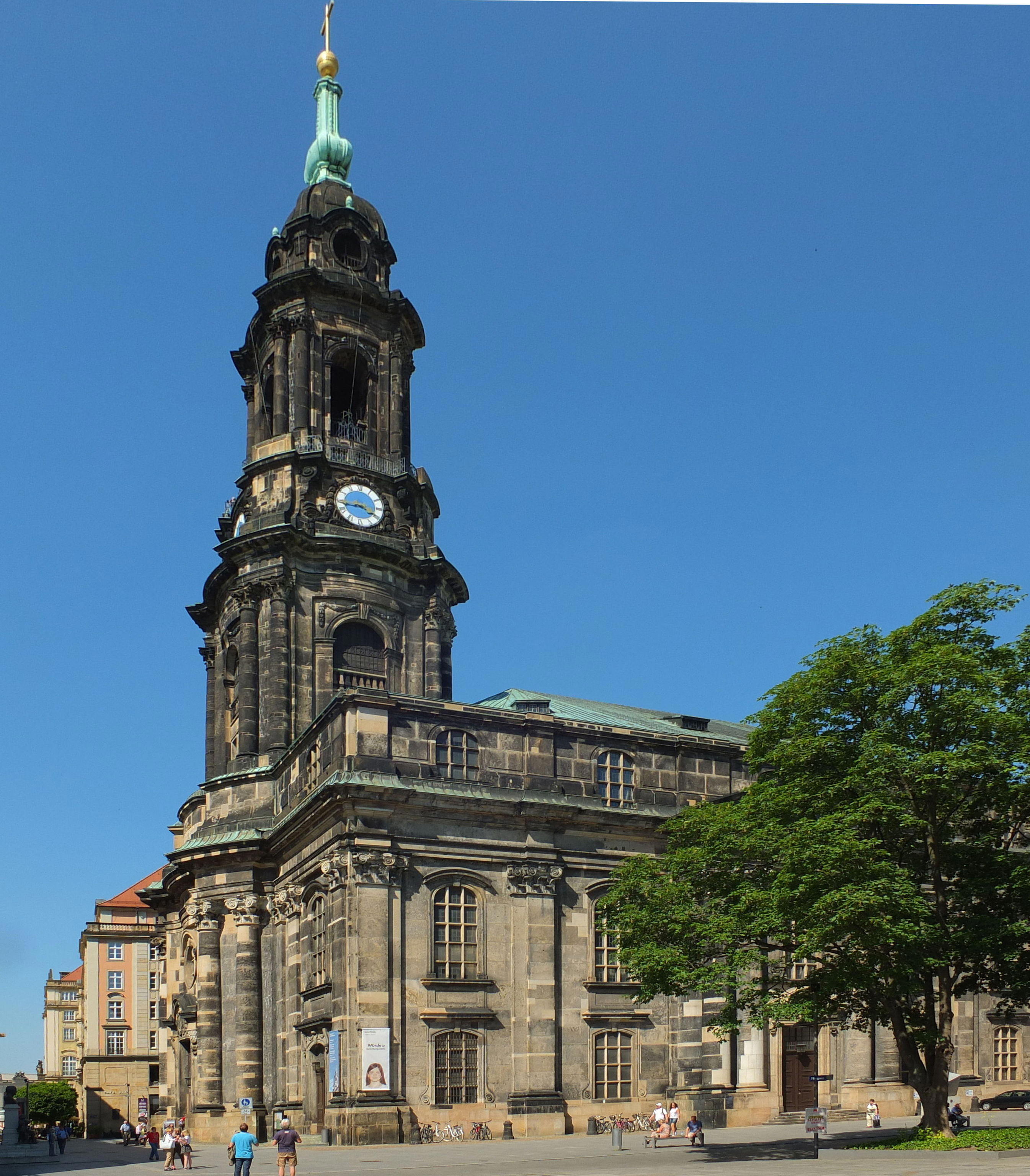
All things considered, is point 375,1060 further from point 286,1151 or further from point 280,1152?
point 286,1151

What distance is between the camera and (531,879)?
140 ft

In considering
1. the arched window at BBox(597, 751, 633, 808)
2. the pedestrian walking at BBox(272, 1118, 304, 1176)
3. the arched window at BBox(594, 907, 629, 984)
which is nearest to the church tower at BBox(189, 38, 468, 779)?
the arched window at BBox(597, 751, 633, 808)

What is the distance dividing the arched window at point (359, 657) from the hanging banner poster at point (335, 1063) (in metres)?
15.6

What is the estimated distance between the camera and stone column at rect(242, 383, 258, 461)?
5806 centimetres

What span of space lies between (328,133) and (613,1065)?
145ft

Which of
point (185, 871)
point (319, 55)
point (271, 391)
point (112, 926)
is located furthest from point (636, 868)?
point (112, 926)

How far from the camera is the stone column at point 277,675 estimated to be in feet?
166

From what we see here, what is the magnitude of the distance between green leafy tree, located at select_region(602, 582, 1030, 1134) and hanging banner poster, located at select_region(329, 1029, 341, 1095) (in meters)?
9.87

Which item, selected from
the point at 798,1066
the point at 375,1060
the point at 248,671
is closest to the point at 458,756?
the point at 375,1060

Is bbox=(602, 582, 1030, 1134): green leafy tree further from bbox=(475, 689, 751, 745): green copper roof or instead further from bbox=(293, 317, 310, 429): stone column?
bbox=(293, 317, 310, 429): stone column

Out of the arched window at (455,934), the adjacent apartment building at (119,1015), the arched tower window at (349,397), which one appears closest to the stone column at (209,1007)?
the arched window at (455,934)

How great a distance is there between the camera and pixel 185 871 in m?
52.7

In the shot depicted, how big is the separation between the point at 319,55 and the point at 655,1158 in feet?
174

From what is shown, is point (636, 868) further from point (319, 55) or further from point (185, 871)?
point (319, 55)
